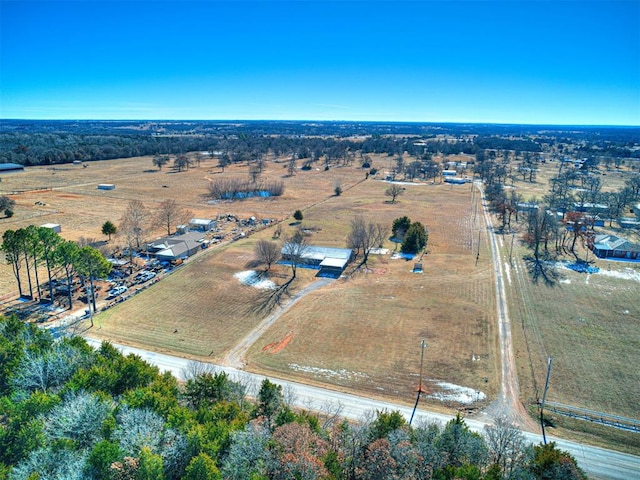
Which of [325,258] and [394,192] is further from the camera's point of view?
[394,192]

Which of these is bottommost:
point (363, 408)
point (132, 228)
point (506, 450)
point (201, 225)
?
point (363, 408)

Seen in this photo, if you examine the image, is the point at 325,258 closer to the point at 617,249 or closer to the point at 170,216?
the point at 170,216

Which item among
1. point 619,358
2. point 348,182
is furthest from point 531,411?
point 348,182

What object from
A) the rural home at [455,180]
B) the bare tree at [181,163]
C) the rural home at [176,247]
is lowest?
the rural home at [176,247]

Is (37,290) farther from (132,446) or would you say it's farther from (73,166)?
(73,166)

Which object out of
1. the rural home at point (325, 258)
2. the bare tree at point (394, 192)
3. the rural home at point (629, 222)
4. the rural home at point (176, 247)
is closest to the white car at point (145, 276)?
the rural home at point (176, 247)

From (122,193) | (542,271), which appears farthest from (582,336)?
(122,193)

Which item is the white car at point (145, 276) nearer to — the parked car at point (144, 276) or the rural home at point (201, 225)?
the parked car at point (144, 276)

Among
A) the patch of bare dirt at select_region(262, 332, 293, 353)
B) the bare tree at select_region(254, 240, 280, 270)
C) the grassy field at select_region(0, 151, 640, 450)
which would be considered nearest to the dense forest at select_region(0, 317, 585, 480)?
the grassy field at select_region(0, 151, 640, 450)
